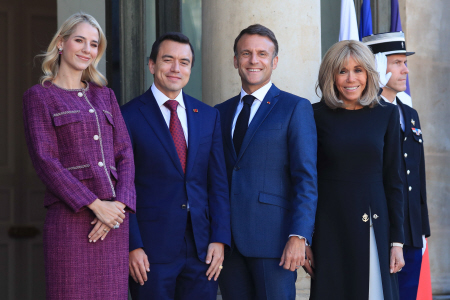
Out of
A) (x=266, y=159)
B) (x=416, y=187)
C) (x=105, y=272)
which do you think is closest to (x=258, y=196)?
(x=266, y=159)

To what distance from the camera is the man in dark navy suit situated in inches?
153

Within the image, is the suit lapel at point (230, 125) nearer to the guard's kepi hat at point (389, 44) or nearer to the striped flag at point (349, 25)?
the guard's kepi hat at point (389, 44)

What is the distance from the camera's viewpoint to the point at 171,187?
10.1 feet

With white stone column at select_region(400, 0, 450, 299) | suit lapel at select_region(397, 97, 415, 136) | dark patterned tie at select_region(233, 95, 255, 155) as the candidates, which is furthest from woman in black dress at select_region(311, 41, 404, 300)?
white stone column at select_region(400, 0, 450, 299)

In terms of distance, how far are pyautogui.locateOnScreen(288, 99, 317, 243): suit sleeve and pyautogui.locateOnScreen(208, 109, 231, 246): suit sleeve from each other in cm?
34

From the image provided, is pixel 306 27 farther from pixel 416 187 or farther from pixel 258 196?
pixel 258 196

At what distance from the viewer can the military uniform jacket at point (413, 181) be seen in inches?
153

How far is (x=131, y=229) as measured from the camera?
9.72 ft

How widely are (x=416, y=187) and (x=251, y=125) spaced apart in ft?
4.53

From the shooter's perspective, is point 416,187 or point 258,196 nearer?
point 258,196

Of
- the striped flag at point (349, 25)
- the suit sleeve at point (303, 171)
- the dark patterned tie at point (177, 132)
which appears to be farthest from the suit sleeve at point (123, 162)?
the striped flag at point (349, 25)

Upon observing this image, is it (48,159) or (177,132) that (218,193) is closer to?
(177,132)

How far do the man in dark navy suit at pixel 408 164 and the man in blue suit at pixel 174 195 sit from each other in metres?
1.38

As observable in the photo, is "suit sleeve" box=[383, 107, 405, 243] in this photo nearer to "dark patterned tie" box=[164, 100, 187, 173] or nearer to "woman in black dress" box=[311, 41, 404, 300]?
"woman in black dress" box=[311, 41, 404, 300]
